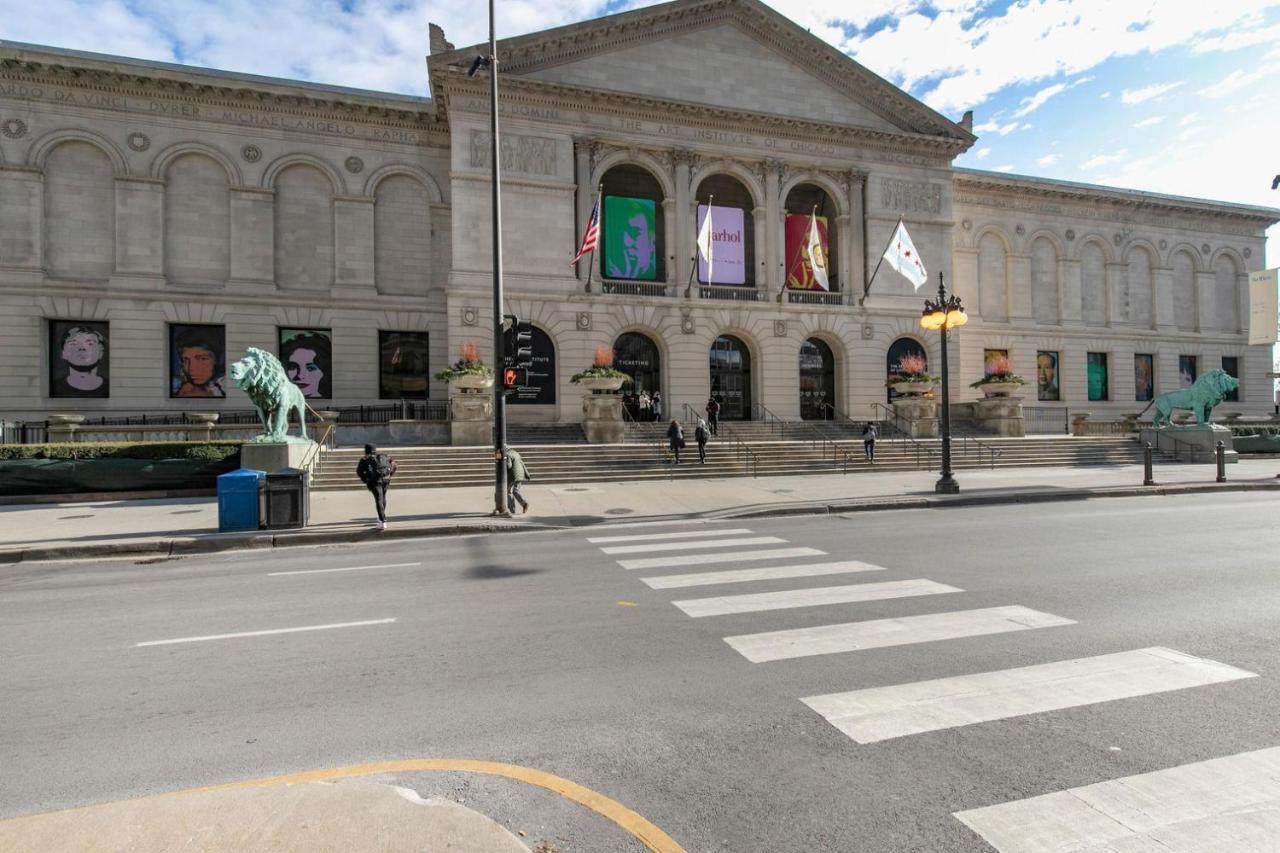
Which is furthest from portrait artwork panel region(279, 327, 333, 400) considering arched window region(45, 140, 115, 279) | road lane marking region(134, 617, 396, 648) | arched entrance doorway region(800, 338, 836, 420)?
road lane marking region(134, 617, 396, 648)

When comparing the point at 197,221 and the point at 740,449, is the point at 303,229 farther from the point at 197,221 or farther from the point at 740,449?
the point at 740,449

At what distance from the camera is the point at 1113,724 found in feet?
12.4

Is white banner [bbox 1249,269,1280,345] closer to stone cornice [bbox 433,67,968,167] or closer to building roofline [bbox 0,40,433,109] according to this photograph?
stone cornice [bbox 433,67,968,167]

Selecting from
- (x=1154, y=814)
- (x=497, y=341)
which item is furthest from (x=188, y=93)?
(x=1154, y=814)

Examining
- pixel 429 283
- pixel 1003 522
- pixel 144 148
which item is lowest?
pixel 1003 522

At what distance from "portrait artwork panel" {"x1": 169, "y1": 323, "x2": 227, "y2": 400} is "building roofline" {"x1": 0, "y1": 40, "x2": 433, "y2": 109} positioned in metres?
11.0

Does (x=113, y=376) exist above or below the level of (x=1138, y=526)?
above

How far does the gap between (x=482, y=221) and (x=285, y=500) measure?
21.1 metres

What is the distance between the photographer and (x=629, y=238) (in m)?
32.7

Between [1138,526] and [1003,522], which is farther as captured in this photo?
[1003,522]

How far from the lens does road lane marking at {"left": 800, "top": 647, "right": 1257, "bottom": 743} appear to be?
3883 millimetres

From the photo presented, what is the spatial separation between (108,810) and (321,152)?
34317 mm

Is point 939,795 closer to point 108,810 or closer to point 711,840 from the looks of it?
point 711,840

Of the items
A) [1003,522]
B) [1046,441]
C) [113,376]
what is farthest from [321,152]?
[1046,441]
